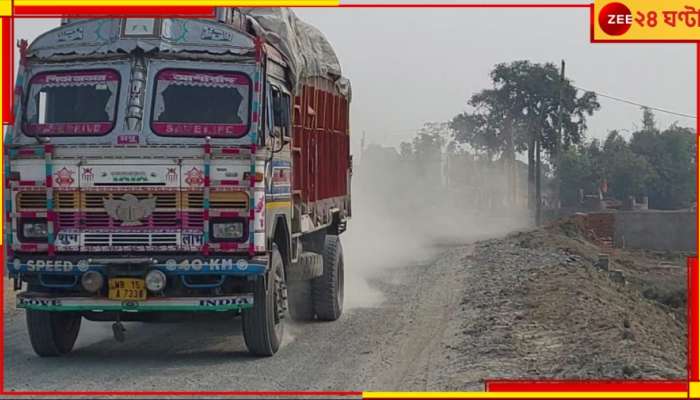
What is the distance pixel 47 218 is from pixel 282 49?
3389 millimetres

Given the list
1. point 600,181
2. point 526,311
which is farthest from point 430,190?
point 526,311

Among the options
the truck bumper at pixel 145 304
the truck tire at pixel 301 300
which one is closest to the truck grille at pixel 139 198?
the truck bumper at pixel 145 304

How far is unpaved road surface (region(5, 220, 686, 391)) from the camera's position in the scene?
31.5ft

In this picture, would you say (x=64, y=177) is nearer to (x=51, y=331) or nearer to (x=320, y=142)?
(x=51, y=331)

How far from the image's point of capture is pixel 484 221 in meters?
54.5

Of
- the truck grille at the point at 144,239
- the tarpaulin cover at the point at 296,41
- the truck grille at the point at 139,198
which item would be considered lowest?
the truck grille at the point at 144,239

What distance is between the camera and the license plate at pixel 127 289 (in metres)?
10.1

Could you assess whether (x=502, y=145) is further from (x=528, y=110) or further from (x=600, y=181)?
(x=600, y=181)

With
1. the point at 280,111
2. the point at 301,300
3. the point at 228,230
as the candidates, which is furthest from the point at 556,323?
the point at 228,230

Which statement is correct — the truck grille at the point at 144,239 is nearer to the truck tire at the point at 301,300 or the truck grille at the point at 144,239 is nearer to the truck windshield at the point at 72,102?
the truck windshield at the point at 72,102

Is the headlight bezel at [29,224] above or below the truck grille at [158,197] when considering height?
below

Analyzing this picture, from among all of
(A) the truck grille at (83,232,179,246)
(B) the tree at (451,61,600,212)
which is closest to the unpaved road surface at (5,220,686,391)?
(A) the truck grille at (83,232,179,246)

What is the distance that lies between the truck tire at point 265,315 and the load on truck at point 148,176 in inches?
0.6

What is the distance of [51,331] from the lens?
10984 mm
